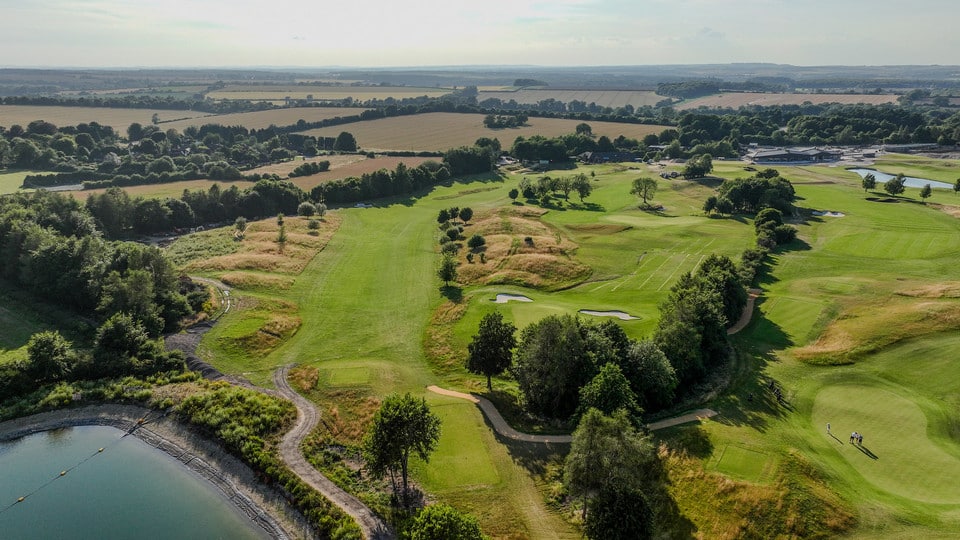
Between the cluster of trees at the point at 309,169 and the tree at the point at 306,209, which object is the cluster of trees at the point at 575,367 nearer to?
the tree at the point at 306,209

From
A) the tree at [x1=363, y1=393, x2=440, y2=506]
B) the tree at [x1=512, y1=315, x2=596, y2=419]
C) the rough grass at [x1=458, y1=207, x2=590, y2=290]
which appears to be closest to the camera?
the tree at [x1=363, y1=393, x2=440, y2=506]

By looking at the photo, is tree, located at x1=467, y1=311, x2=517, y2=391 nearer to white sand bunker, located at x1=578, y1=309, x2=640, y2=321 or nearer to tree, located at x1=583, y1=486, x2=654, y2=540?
white sand bunker, located at x1=578, y1=309, x2=640, y2=321

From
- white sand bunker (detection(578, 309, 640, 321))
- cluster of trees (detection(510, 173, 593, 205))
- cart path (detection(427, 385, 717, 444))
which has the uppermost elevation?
cluster of trees (detection(510, 173, 593, 205))

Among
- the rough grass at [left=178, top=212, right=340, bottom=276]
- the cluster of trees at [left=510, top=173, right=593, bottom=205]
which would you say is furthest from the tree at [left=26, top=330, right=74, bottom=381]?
the cluster of trees at [left=510, top=173, right=593, bottom=205]

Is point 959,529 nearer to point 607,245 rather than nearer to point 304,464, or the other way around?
point 304,464

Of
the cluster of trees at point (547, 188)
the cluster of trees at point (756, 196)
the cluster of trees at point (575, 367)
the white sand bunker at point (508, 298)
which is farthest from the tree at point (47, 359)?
the cluster of trees at point (756, 196)

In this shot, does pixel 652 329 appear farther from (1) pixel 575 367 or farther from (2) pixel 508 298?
(2) pixel 508 298
